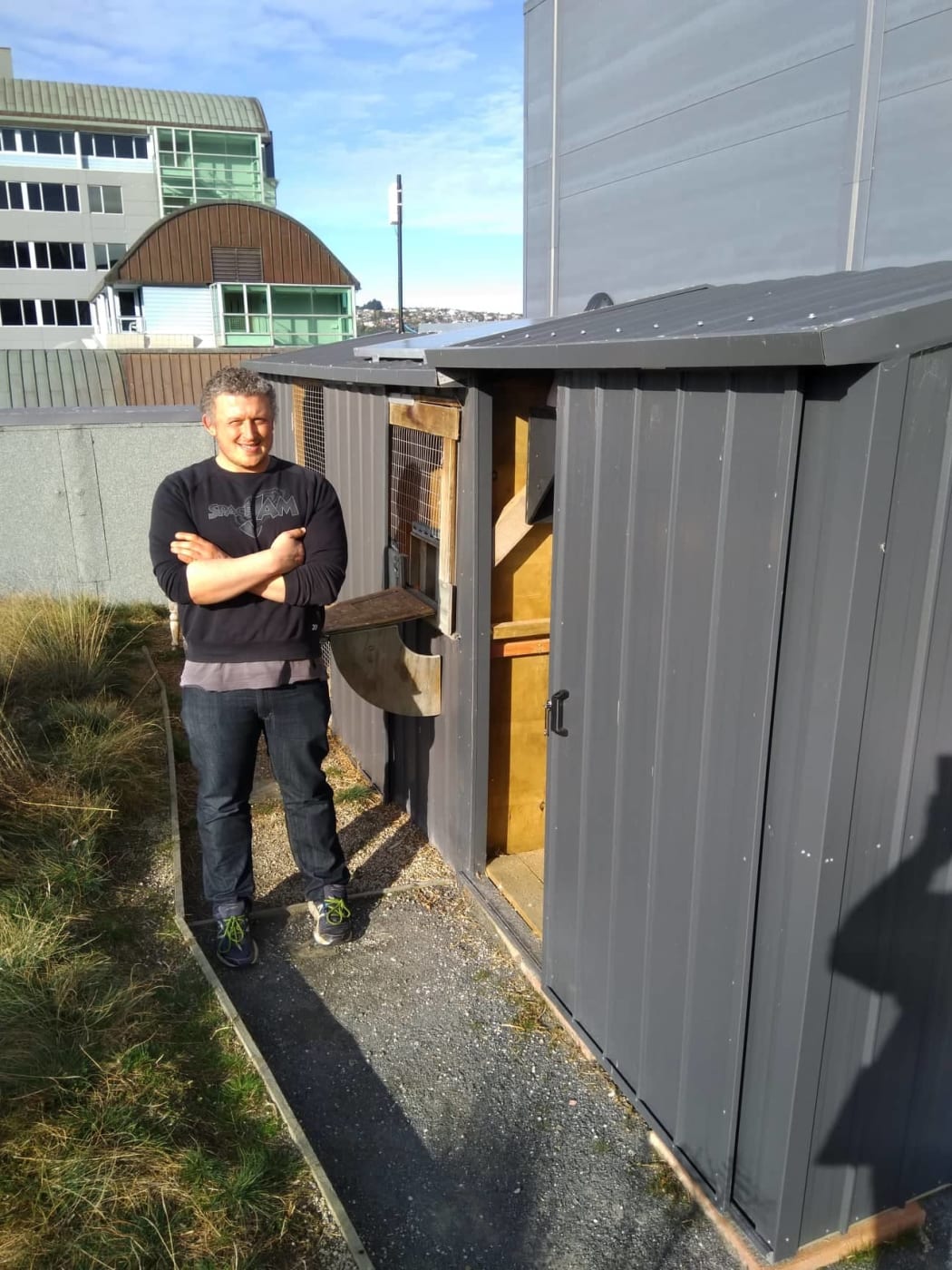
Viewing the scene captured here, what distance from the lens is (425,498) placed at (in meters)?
4.24

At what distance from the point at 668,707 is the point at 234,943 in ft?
7.00

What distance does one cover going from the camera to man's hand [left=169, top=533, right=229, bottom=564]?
3104 millimetres

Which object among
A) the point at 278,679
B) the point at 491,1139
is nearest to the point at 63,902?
the point at 278,679

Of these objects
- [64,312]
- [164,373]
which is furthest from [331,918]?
[64,312]

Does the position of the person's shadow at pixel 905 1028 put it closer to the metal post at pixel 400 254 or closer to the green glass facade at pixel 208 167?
the metal post at pixel 400 254

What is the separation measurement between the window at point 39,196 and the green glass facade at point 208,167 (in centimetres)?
381

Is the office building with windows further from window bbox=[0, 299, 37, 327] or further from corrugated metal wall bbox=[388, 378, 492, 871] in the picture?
corrugated metal wall bbox=[388, 378, 492, 871]

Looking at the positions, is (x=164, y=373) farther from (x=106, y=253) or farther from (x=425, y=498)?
(x=425, y=498)

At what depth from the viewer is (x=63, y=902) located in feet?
12.0

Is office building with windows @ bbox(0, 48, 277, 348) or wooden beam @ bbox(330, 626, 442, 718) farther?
office building with windows @ bbox(0, 48, 277, 348)

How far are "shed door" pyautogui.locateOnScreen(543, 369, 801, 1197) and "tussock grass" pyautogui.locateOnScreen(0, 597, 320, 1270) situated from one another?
1.05 m

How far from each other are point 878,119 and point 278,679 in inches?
151

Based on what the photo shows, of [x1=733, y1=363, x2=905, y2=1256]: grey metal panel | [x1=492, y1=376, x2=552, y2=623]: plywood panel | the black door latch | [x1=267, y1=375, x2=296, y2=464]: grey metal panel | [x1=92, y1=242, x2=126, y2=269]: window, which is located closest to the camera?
[x1=733, y1=363, x2=905, y2=1256]: grey metal panel

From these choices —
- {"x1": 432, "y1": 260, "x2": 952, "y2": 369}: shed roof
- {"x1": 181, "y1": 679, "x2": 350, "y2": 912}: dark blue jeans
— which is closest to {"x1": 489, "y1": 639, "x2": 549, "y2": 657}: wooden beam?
{"x1": 181, "y1": 679, "x2": 350, "y2": 912}: dark blue jeans
